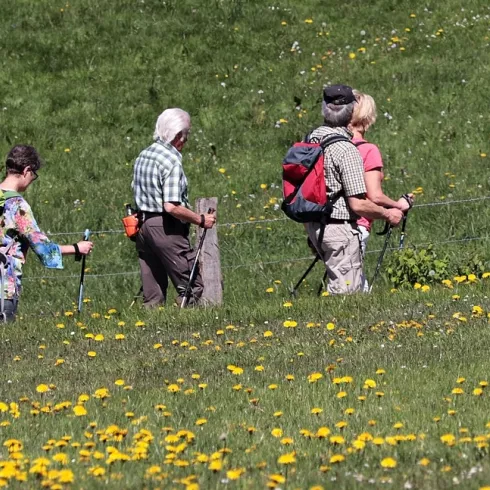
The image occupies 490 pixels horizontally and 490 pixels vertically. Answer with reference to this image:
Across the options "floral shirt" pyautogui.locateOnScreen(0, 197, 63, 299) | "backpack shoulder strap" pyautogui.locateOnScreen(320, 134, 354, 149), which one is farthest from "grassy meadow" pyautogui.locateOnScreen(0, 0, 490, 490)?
"backpack shoulder strap" pyautogui.locateOnScreen(320, 134, 354, 149)

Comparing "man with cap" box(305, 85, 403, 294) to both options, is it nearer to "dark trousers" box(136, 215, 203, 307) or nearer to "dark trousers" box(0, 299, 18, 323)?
"dark trousers" box(136, 215, 203, 307)

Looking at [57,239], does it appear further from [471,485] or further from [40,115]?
[471,485]

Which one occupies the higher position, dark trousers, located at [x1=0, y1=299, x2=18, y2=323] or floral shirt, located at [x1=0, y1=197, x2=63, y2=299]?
floral shirt, located at [x1=0, y1=197, x2=63, y2=299]

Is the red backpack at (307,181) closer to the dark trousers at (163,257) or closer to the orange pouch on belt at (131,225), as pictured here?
the dark trousers at (163,257)

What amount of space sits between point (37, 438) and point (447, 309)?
390 centimetres

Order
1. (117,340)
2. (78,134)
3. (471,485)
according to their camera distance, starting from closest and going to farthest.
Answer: (471,485), (117,340), (78,134)

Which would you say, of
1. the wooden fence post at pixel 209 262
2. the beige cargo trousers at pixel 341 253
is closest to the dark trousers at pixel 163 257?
the wooden fence post at pixel 209 262

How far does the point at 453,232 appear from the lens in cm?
1208

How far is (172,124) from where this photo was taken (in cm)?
842

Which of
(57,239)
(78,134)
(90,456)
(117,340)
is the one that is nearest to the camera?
(90,456)

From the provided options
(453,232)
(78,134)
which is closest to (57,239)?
(78,134)

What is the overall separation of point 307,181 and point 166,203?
1.15m

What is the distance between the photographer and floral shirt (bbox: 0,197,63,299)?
7.82m

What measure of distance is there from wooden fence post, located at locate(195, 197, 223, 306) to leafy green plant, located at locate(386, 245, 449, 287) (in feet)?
5.73
